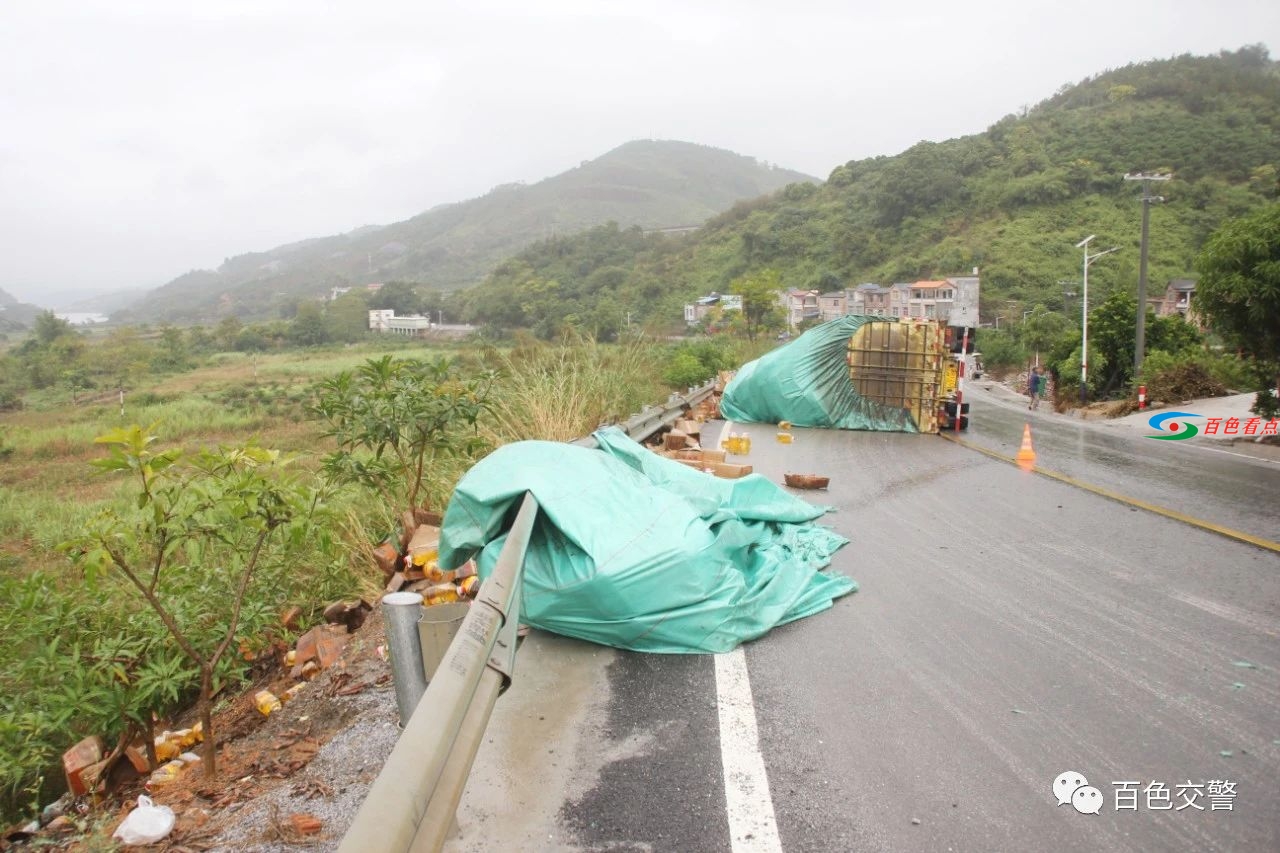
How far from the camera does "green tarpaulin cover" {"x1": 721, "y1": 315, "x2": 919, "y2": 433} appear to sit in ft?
51.8

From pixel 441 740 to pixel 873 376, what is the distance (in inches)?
Answer: 585

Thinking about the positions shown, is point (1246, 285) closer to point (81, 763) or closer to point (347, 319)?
point (81, 763)

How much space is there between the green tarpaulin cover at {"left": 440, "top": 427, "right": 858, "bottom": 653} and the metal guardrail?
3.18 ft

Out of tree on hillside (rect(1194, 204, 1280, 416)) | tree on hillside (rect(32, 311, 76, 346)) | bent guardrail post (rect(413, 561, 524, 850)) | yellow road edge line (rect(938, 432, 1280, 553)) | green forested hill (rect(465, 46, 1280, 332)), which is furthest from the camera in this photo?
tree on hillside (rect(32, 311, 76, 346))

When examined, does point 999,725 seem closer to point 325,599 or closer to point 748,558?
point 748,558

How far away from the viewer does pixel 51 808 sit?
383 cm

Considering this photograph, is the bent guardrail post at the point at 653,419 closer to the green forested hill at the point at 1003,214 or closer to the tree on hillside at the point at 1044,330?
the green forested hill at the point at 1003,214

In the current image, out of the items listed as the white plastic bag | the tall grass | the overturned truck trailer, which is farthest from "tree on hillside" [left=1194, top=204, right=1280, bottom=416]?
the white plastic bag

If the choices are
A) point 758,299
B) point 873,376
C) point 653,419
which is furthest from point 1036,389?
point 653,419

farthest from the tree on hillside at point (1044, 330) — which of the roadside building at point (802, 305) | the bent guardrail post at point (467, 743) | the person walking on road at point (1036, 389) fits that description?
the bent guardrail post at point (467, 743)

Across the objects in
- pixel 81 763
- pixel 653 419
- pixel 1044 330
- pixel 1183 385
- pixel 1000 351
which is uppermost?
pixel 653 419

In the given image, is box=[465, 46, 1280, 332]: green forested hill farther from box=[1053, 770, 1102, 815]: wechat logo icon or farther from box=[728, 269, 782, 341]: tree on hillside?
box=[1053, 770, 1102, 815]: wechat logo icon

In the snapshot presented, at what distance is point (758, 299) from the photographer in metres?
40.2

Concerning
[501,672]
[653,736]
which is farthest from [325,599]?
[501,672]
